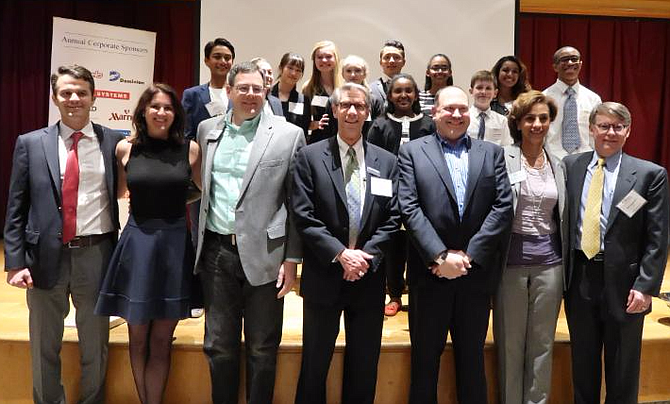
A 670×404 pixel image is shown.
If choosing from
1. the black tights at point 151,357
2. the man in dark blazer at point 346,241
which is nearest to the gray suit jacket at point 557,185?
the man in dark blazer at point 346,241

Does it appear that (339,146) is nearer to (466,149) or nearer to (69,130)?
(466,149)

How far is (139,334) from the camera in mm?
2320

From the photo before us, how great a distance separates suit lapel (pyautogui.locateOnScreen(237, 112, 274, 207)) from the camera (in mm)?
2213

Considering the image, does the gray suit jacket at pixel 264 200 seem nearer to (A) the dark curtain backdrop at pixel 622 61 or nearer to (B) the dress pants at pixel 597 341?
(B) the dress pants at pixel 597 341

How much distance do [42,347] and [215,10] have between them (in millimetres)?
3234

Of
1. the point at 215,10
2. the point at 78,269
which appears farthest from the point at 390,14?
the point at 78,269

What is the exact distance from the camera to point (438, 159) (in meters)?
2.34

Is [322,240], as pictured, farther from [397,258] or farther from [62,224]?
[397,258]

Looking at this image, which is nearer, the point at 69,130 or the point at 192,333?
the point at 69,130

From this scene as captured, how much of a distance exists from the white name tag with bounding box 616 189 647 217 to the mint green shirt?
1513 millimetres

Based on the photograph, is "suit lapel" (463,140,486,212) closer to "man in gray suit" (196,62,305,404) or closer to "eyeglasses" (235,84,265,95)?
"man in gray suit" (196,62,305,404)

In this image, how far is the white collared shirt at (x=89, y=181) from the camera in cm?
233

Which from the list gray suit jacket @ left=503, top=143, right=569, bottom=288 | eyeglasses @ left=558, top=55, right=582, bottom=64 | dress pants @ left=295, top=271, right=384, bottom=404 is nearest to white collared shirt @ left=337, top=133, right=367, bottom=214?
dress pants @ left=295, top=271, right=384, bottom=404

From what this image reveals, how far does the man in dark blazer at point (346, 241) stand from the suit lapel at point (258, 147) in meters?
0.15
